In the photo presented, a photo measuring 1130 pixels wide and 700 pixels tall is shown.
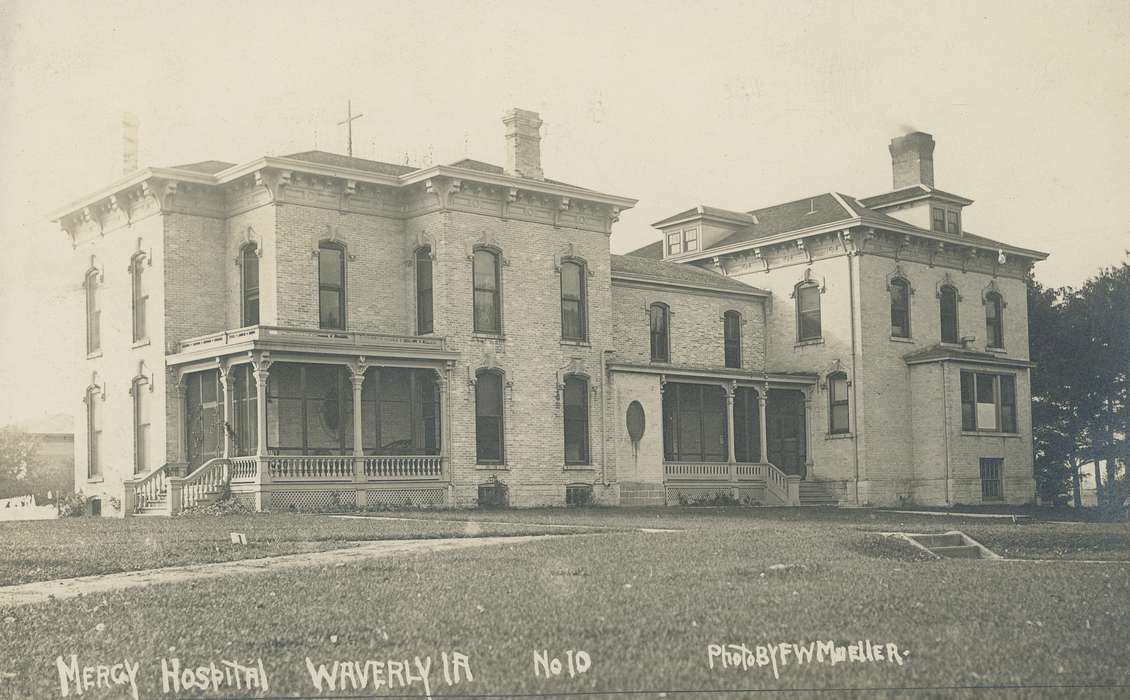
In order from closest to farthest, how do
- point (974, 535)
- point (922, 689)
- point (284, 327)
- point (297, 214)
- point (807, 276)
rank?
1. point (922, 689)
2. point (974, 535)
3. point (284, 327)
4. point (297, 214)
5. point (807, 276)

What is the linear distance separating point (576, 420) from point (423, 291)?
5.60m

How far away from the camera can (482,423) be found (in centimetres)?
3319

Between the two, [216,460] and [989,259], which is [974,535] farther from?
[989,259]

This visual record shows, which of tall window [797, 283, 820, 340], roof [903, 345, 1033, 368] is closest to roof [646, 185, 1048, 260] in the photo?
tall window [797, 283, 820, 340]

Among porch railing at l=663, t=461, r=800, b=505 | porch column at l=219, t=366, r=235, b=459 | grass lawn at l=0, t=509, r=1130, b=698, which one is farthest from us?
porch railing at l=663, t=461, r=800, b=505

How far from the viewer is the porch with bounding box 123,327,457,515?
2905 centimetres

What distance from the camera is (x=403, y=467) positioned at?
3120cm

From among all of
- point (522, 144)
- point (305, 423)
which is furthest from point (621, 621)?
point (522, 144)

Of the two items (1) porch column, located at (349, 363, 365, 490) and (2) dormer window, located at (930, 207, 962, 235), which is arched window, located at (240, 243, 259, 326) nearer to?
(1) porch column, located at (349, 363, 365, 490)

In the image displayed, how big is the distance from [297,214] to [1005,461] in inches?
923

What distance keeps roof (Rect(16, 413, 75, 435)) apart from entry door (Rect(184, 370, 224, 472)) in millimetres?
45254

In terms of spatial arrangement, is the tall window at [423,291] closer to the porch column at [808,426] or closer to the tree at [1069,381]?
the porch column at [808,426]

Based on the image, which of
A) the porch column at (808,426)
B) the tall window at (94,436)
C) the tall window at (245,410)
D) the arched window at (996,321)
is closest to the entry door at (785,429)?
the porch column at (808,426)

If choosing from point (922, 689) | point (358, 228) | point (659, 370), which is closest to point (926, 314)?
point (659, 370)
